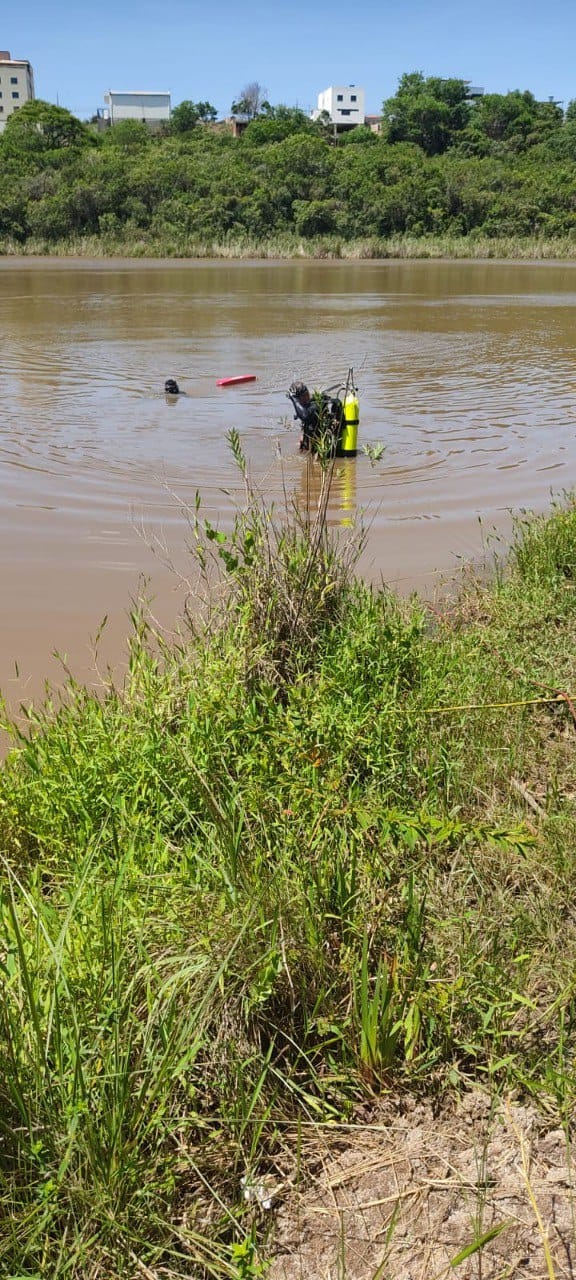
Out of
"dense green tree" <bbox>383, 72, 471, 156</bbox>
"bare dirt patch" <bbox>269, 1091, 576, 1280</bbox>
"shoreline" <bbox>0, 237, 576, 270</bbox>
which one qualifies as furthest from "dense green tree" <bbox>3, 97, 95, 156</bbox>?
"bare dirt patch" <bbox>269, 1091, 576, 1280</bbox>

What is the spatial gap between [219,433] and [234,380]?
9.19 ft

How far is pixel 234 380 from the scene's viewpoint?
1363 cm

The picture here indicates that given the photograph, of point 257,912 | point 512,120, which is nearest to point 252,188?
point 512,120

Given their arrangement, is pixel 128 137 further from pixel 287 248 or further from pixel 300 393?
pixel 300 393

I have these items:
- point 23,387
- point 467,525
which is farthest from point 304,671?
point 23,387

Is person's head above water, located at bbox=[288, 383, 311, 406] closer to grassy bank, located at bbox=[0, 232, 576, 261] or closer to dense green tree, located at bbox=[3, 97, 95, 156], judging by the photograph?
grassy bank, located at bbox=[0, 232, 576, 261]

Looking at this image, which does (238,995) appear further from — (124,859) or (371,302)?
(371,302)

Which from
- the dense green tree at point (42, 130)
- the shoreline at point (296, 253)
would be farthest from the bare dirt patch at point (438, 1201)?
the dense green tree at point (42, 130)

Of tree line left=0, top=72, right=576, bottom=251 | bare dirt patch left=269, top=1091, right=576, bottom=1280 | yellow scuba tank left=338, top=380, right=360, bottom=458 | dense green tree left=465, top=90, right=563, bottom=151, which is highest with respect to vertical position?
dense green tree left=465, top=90, right=563, bottom=151

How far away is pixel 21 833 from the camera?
338 cm

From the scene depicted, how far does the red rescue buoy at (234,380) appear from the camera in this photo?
44.5ft

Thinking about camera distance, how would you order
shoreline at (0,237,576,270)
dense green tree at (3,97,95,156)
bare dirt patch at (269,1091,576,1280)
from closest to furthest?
1. bare dirt patch at (269,1091,576,1280)
2. shoreline at (0,237,576,270)
3. dense green tree at (3,97,95,156)

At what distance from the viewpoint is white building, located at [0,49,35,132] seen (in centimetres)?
10588

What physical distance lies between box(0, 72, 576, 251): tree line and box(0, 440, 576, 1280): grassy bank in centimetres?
4214
